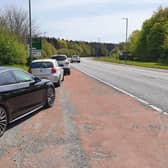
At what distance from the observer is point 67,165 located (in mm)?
5223

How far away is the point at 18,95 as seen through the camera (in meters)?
8.16

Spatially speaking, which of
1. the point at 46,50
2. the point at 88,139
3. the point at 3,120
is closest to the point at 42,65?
the point at 3,120

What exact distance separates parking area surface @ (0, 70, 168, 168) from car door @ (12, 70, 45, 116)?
31 cm

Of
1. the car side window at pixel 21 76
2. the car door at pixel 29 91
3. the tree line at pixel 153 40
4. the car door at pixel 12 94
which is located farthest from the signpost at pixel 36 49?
the tree line at pixel 153 40

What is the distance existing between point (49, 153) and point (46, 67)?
12.6 metres

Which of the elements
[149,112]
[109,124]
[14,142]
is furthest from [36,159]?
[149,112]

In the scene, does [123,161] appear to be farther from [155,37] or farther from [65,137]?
[155,37]

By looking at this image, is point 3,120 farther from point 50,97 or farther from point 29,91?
point 50,97

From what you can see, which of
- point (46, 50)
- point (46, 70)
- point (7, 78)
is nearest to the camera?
point (7, 78)

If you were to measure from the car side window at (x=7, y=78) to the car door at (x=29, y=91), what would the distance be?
20 centimetres

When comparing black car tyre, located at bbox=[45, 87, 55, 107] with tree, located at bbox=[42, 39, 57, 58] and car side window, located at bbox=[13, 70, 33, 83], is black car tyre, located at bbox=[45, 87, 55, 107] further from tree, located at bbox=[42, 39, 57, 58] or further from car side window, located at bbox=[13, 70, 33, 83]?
tree, located at bbox=[42, 39, 57, 58]

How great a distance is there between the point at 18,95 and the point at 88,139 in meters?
2.26

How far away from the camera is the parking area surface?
212 inches

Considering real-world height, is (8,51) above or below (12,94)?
above
